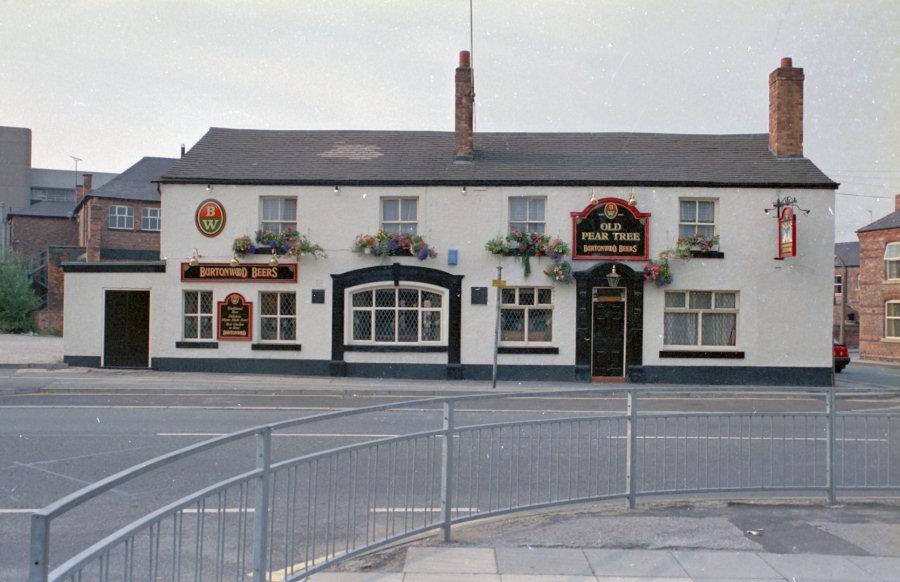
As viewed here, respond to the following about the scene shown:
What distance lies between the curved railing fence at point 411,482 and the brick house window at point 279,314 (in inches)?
600

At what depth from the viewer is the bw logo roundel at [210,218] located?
76.9ft

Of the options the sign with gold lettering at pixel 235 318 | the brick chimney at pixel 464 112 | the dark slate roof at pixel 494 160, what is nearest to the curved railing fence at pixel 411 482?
the dark slate roof at pixel 494 160

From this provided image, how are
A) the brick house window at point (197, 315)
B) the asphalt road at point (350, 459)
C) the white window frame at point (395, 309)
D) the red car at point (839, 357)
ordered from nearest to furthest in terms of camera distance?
1. the asphalt road at point (350, 459)
2. the white window frame at point (395, 309)
3. the brick house window at point (197, 315)
4. the red car at point (839, 357)

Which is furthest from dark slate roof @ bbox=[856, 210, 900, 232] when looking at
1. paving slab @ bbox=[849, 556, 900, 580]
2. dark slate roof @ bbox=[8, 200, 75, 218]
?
dark slate roof @ bbox=[8, 200, 75, 218]

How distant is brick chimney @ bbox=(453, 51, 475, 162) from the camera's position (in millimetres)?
24234

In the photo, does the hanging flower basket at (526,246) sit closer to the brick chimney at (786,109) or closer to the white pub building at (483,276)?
the white pub building at (483,276)

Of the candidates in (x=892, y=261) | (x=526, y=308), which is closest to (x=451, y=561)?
(x=526, y=308)

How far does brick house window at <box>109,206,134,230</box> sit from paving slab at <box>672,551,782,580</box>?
4695cm

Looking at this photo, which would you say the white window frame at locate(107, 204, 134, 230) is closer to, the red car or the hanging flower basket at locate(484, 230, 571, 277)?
the hanging flower basket at locate(484, 230, 571, 277)

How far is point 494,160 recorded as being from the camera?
80.8 feet

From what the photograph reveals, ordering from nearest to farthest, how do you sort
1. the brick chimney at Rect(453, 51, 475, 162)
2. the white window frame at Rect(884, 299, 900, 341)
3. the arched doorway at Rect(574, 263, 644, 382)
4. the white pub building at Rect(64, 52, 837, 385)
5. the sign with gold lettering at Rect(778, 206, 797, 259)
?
the sign with gold lettering at Rect(778, 206, 797, 259)
the arched doorway at Rect(574, 263, 644, 382)
the white pub building at Rect(64, 52, 837, 385)
the brick chimney at Rect(453, 51, 475, 162)
the white window frame at Rect(884, 299, 900, 341)

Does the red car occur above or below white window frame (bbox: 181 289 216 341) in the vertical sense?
below

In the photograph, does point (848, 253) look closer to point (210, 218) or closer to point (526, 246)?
point (526, 246)

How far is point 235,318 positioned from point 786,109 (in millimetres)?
17831
